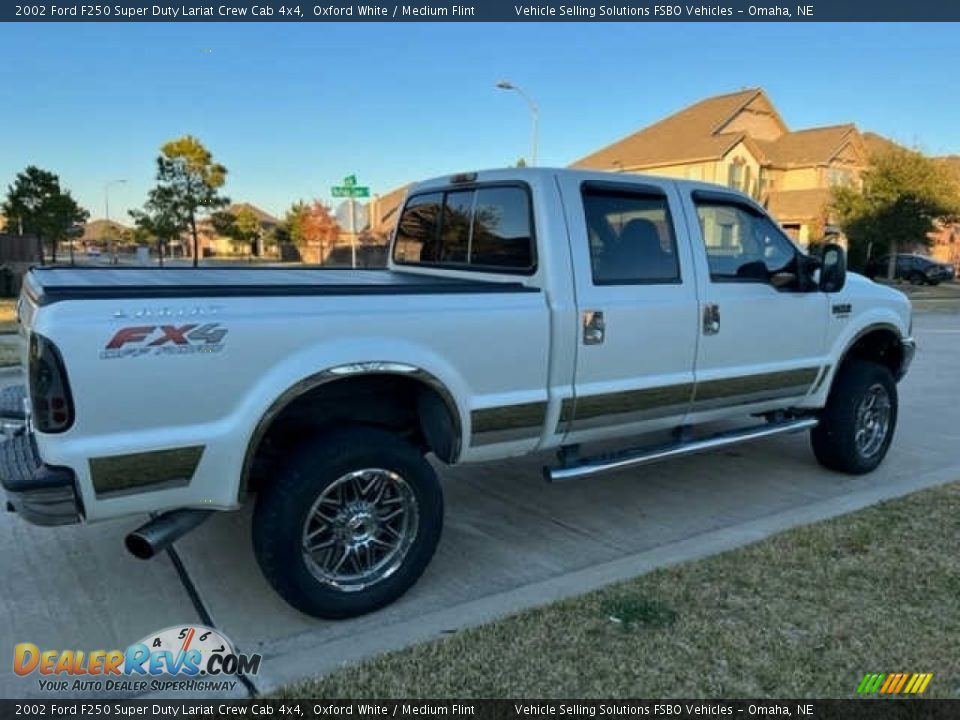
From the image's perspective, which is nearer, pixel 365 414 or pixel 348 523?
pixel 348 523

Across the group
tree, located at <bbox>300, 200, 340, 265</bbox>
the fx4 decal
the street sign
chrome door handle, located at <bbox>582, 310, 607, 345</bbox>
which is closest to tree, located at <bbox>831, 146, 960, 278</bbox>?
the street sign

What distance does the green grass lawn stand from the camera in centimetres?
277

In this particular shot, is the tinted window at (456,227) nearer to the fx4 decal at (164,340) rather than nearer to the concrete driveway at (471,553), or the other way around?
the concrete driveway at (471,553)

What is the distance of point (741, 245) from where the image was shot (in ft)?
15.5

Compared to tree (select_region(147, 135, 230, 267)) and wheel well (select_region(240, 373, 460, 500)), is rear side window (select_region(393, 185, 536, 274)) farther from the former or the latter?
tree (select_region(147, 135, 230, 267))

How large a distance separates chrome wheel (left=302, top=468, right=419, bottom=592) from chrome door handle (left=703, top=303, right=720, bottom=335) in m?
2.06

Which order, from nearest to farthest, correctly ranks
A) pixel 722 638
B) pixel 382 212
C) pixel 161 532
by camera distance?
pixel 161 532 < pixel 722 638 < pixel 382 212

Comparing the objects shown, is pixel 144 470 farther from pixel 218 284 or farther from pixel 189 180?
pixel 189 180

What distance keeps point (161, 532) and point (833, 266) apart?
4.15 metres

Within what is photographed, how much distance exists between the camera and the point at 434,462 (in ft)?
18.3

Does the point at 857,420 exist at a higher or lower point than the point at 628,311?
lower

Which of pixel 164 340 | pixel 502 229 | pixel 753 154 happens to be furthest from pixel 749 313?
pixel 753 154

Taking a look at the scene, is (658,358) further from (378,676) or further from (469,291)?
(378,676)

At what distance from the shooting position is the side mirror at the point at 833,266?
15.5 feet
